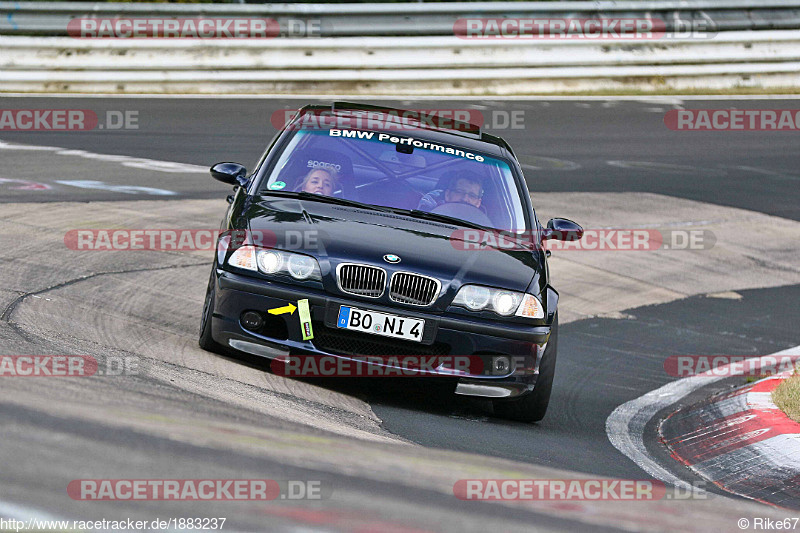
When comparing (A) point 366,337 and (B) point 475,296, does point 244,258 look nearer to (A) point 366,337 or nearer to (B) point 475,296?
(A) point 366,337

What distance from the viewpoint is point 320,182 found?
267 inches

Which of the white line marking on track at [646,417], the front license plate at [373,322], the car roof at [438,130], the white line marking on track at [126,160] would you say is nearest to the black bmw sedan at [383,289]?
the front license plate at [373,322]

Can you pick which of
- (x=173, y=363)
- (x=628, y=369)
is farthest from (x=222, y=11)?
(x=173, y=363)

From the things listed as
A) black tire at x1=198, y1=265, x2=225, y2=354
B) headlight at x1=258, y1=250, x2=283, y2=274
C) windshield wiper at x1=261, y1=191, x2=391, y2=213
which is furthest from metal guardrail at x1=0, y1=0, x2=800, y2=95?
headlight at x1=258, y1=250, x2=283, y2=274

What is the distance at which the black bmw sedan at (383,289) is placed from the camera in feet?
18.9

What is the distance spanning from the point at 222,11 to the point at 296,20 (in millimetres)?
1150

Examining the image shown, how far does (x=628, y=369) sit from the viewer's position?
26.1ft

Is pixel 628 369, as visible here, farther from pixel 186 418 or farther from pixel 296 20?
pixel 296 20

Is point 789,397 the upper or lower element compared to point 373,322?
lower

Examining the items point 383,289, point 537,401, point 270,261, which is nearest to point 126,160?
point 270,261

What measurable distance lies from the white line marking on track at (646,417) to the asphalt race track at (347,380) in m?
0.08

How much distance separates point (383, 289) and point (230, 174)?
1703mm

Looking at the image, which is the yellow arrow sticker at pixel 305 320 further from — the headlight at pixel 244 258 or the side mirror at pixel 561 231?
the side mirror at pixel 561 231

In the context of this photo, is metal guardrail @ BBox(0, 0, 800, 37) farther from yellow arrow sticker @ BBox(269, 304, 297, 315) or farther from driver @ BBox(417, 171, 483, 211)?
yellow arrow sticker @ BBox(269, 304, 297, 315)
